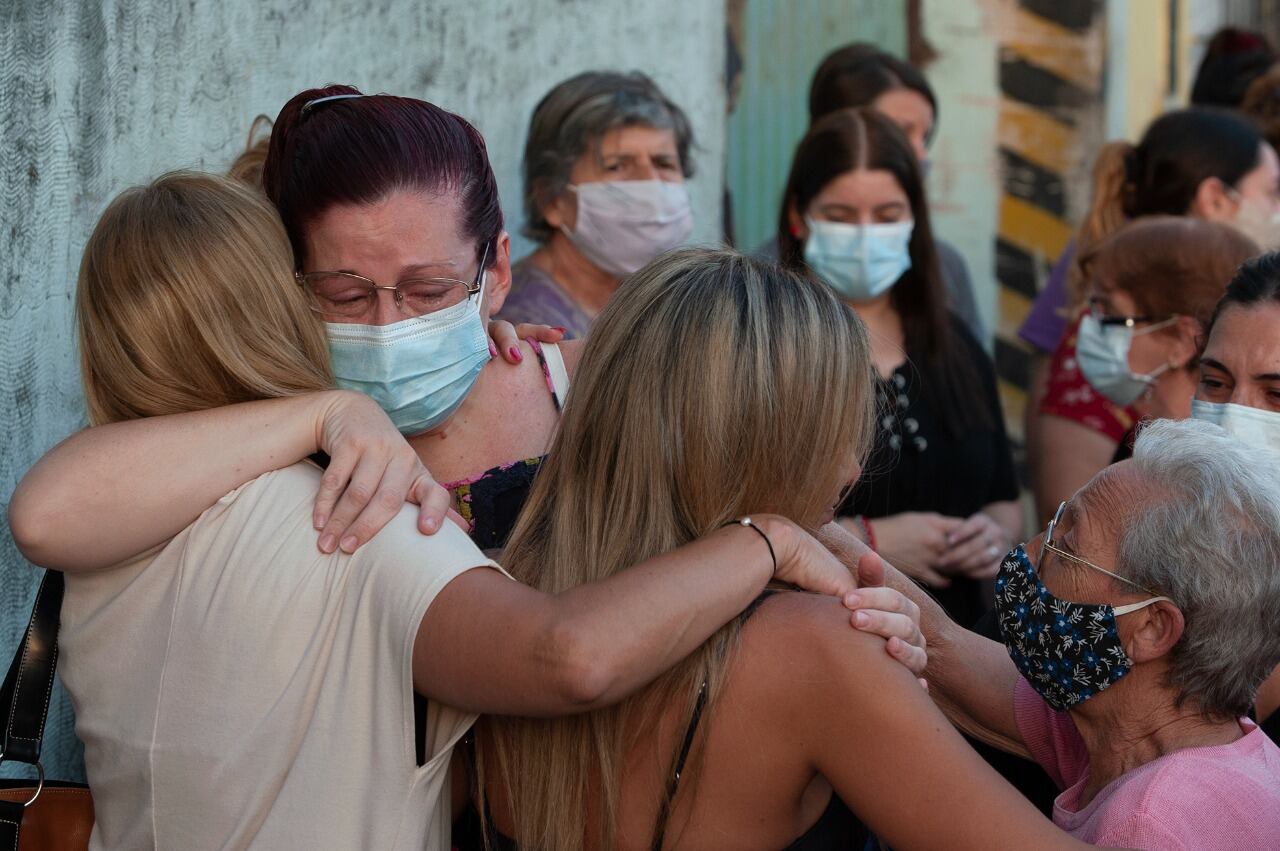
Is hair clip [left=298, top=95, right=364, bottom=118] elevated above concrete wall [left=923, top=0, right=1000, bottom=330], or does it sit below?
above

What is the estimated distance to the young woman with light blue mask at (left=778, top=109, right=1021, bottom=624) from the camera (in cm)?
402

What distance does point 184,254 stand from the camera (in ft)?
6.76

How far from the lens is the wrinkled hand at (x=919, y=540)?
12.6ft

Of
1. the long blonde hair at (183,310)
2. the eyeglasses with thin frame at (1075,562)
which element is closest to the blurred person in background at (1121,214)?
the eyeglasses with thin frame at (1075,562)

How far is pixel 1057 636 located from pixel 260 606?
47.3 inches

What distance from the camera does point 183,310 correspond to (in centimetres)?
205

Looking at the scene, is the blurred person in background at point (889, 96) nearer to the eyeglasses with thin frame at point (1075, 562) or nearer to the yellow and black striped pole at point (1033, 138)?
the yellow and black striped pole at point (1033, 138)

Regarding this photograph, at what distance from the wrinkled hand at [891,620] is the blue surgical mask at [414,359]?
0.88 metres

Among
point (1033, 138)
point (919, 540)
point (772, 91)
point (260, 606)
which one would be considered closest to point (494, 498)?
point (260, 606)

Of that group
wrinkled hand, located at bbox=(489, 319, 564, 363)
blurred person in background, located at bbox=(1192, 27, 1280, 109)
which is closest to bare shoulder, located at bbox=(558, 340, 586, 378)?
wrinkled hand, located at bbox=(489, 319, 564, 363)

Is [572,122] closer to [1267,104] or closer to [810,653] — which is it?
[810,653]

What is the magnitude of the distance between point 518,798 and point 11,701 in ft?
2.61

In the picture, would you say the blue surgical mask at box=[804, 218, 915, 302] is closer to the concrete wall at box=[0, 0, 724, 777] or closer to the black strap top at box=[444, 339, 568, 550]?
the concrete wall at box=[0, 0, 724, 777]

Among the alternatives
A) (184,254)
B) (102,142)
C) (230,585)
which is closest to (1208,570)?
(230,585)
